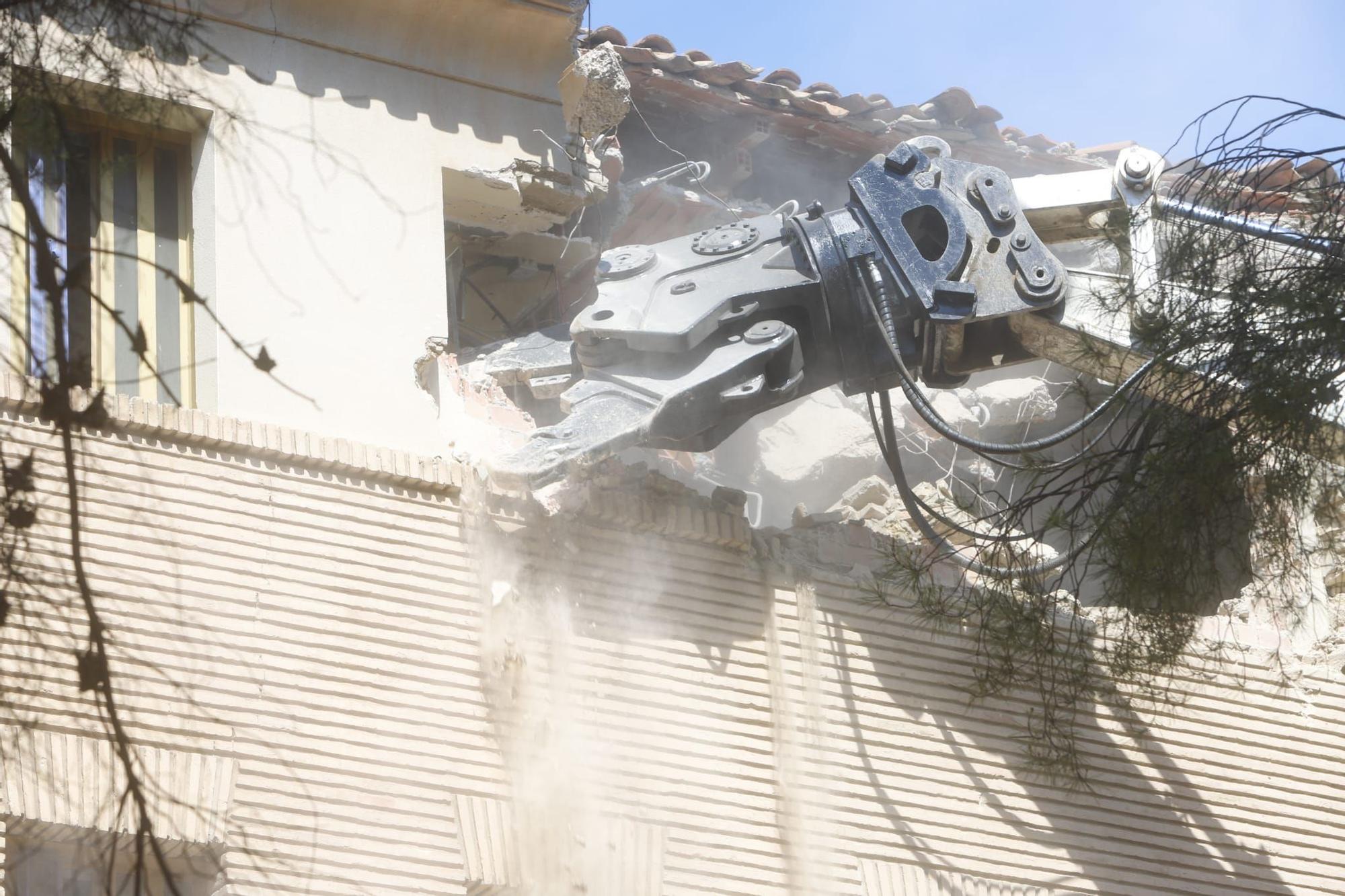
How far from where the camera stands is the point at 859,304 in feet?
22.0

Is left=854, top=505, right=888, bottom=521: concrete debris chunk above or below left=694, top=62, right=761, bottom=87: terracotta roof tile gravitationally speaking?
below

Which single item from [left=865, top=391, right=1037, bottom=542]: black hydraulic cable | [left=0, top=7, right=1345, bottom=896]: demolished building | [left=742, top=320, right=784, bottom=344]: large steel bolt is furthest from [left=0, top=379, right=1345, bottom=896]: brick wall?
[left=742, top=320, right=784, bottom=344]: large steel bolt

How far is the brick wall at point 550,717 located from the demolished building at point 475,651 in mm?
12

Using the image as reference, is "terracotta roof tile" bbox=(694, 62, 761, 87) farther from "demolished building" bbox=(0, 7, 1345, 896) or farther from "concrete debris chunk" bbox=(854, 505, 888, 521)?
"concrete debris chunk" bbox=(854, 505, 888, 521)

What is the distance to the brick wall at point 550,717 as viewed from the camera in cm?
553

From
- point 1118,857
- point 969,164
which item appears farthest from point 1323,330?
point 1118,857

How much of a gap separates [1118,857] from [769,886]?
157 centimetres

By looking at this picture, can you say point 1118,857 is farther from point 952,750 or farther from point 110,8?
point 110,8

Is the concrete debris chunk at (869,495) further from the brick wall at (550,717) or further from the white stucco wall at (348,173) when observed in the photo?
the white stucco wall at (348,173)

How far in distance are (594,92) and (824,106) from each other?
186 centimetres

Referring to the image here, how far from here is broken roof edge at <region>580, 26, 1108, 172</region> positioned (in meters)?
8.64

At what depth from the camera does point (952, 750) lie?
677 centimetres

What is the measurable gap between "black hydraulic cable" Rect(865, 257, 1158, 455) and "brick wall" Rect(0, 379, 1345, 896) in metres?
0.90

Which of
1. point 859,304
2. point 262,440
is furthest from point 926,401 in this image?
point 262,440
